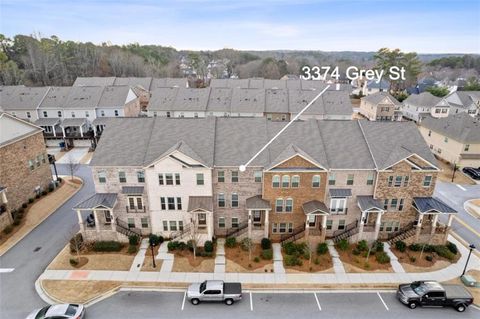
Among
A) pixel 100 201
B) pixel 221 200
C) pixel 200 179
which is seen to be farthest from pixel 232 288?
pixel 100 201

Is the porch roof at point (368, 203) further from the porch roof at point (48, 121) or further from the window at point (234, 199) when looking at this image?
the porch roof at point (48, 121)

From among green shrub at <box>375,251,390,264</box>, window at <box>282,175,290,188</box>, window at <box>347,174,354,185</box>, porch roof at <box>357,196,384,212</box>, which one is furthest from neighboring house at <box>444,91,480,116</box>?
window at <box>282,175,290,188</box>

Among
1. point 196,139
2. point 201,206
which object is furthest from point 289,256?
point 196,139

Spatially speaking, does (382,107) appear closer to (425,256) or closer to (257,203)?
(425,256)

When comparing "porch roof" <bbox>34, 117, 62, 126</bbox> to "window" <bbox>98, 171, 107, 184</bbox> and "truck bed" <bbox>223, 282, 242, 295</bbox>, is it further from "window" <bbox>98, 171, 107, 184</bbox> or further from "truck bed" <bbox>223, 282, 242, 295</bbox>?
"truck bed" <bbox>223, 282, 242, 295</bbox>

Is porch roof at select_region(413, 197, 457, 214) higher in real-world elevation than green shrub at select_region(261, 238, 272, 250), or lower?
higher

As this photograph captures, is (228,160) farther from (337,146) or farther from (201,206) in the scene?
(337,146)

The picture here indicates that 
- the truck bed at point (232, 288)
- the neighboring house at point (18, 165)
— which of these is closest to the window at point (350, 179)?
the truck bed at point (232, 288)
